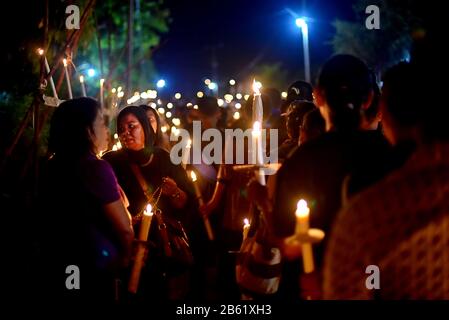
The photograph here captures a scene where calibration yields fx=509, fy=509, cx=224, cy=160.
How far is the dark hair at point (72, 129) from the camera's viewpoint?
10.7ft

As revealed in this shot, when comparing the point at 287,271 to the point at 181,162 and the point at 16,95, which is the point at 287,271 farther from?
the point at 16,95

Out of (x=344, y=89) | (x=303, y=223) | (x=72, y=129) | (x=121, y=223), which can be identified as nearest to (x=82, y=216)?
(x=121, y=223)

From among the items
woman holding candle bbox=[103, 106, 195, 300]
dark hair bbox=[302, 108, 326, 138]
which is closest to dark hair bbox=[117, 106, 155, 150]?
woman holding candle bbox=[103, 106, 195, 300]

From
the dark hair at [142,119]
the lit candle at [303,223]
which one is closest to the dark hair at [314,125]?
the lit candle at [303,223]

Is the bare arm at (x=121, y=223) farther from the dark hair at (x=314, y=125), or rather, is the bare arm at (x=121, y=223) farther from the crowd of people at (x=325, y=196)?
the dark hair at (x=314, y=125)

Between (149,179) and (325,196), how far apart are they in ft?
7.73

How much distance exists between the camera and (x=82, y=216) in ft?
10.2

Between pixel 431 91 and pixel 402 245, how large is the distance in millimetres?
768

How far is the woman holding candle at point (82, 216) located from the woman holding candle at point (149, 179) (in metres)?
1.09

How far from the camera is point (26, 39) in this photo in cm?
729

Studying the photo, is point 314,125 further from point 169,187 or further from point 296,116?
point 169,187

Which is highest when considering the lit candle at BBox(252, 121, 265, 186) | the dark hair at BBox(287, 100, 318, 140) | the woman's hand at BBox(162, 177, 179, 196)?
the dark hair at BBox(287, 100, 318, 140)

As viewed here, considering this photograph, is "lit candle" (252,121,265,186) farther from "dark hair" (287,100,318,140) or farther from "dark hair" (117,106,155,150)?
"dark hair" (117,106,155,150)

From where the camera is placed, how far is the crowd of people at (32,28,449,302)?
2.05m
